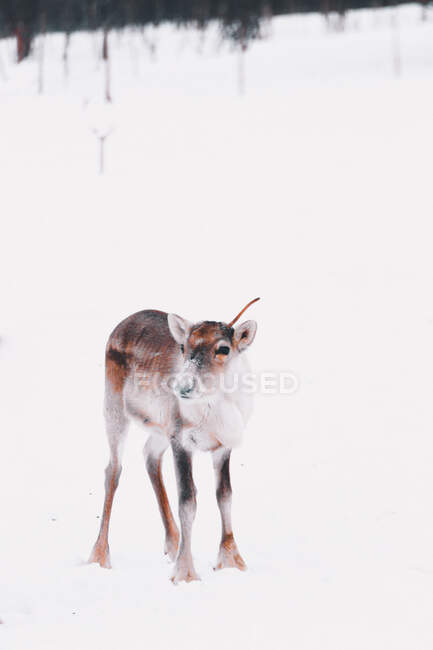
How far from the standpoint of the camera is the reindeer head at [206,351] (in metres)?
5.46

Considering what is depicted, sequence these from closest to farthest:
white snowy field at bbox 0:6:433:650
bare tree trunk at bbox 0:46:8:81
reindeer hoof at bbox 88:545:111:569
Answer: white snowy field at bbox 0:6:433:650 → reindeer hoof at bbox 88:545:111:569 → bare tree trunk at bbox 0:46:8:81

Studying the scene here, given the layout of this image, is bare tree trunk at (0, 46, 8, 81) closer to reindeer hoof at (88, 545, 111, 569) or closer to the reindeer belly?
reindeer hoof at (88, 545, 111, 569)

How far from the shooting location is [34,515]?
292 inches

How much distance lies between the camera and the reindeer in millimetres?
5609

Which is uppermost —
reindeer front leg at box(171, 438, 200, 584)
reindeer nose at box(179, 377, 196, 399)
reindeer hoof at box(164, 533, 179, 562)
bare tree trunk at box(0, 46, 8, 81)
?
bare tree trunk at box(0, 46, 8, 81)

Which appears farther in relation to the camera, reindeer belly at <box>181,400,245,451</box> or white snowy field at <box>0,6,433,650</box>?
reindeer belly at <box>181,400,245,451</box>

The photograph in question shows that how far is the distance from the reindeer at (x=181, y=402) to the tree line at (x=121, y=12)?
982 inches

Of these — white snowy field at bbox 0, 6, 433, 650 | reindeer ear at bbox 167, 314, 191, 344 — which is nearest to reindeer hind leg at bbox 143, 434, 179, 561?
white snowy field at bbox 0, 6, 433, 650

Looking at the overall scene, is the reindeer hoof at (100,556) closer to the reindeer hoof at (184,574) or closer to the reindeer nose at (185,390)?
the reindeer hoof at (184,574)

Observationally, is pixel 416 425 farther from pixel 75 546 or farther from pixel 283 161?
pixel 283 161

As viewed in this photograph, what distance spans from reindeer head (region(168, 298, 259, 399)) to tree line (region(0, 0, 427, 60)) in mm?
25615

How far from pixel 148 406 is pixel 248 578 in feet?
4.43

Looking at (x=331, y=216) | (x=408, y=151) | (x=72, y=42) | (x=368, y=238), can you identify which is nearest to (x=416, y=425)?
(x=368, y=238)

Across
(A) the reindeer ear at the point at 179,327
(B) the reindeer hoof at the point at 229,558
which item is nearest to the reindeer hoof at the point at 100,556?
(B) the reindeer hoof at the point at 229,558
